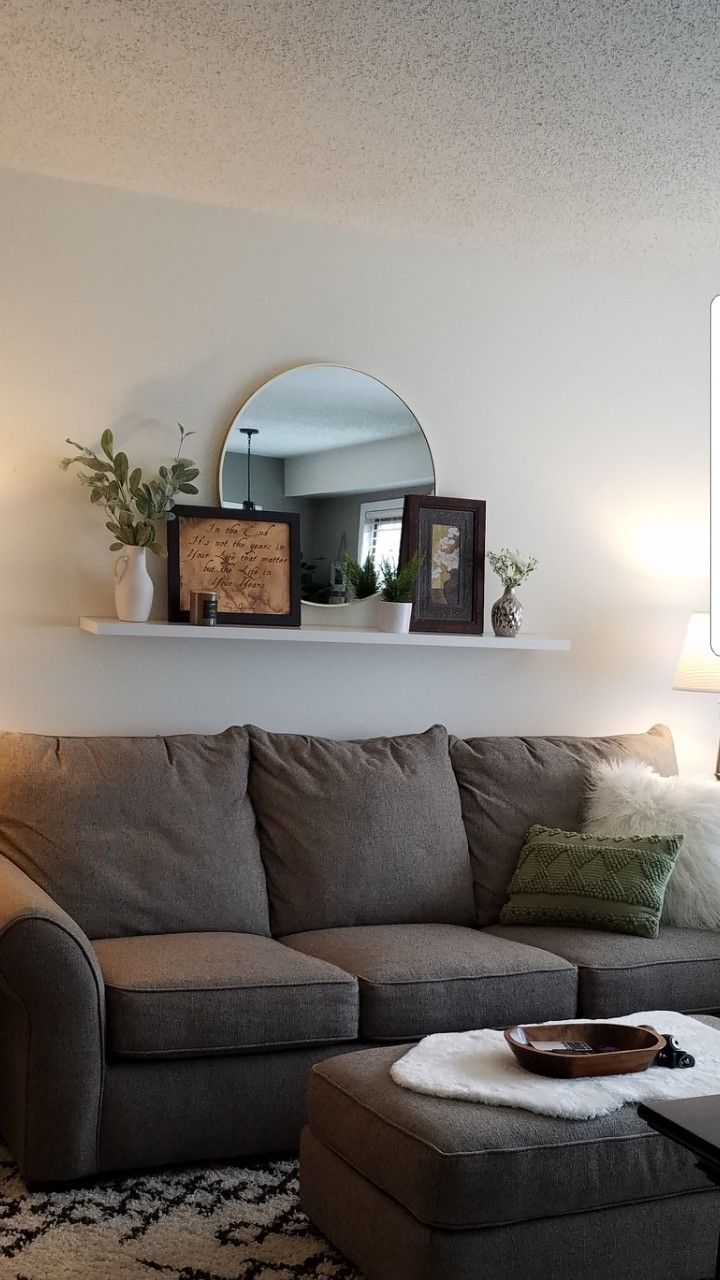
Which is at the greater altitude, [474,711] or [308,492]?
[308,492]

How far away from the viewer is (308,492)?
13.1 feet

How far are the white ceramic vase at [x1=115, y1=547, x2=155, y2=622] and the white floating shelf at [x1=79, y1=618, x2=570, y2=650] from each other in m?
0.03

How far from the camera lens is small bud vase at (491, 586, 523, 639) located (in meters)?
4.20

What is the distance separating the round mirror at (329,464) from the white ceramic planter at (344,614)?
0.03 m

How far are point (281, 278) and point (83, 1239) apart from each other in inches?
112

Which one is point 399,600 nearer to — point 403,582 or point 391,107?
point 403,582

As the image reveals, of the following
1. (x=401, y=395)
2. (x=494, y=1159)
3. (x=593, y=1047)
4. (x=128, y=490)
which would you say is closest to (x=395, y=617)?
(x=401, y=395)

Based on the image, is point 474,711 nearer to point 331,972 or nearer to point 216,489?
point 216,489

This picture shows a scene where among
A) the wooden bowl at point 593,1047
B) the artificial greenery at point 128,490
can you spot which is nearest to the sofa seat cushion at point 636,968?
the wooden bowl at point 593,1047

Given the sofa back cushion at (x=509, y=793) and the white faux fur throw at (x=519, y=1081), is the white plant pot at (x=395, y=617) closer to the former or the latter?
the sofa back cushion at (x=509, y=793)

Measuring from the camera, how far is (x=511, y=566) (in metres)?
4.34

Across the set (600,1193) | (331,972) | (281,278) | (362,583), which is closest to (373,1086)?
(600,1193)

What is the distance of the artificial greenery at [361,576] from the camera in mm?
4125

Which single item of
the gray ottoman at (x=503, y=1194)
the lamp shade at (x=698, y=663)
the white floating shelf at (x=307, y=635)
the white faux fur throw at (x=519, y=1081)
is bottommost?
Result: the gray ottoman at (x=503, y=1194)
